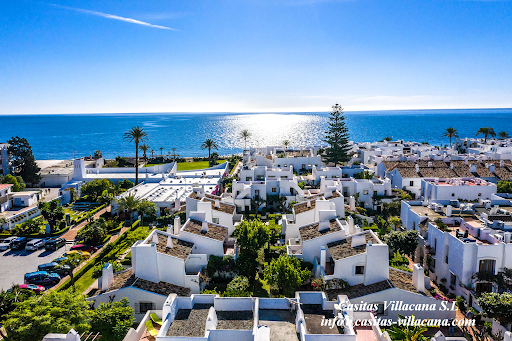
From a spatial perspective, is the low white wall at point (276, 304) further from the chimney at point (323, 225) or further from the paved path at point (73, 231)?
the paved path at point (73, 231)

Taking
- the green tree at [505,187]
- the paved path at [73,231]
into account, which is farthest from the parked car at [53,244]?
the green tree at [505,187]

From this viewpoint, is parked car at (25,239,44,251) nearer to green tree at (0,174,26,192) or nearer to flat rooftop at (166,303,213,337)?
flat rooftop at (166,303,213,337)

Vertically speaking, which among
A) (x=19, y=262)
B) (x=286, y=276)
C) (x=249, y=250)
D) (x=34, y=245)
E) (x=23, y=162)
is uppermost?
(x=23, y=162)

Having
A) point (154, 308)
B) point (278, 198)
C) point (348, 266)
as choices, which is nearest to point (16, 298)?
point (154, 308)

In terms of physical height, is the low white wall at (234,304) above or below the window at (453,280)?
above

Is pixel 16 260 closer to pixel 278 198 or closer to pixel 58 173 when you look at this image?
pixel 278 198

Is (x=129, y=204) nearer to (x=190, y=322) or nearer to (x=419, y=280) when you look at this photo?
(x=190, y=322)

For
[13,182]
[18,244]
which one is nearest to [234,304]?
[18,244]
